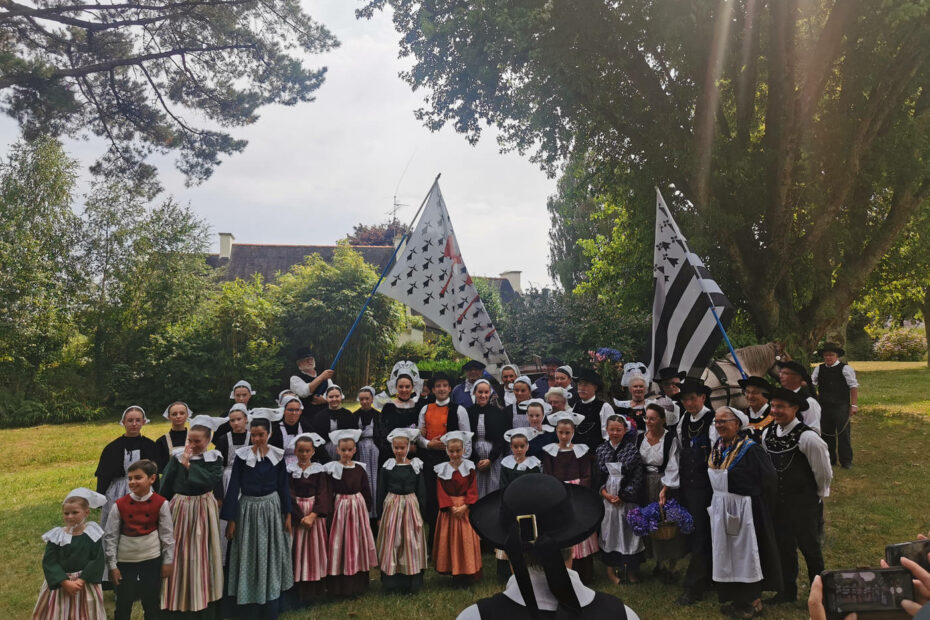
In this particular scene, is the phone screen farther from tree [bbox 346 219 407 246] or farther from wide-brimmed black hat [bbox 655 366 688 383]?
tree [bbox 346 219 407 246]

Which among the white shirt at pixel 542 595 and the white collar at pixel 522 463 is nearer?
the white shirt at pixel 542 595

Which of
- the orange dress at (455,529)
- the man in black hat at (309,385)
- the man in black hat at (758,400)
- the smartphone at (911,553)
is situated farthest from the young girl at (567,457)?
the smartphone at (911,553)

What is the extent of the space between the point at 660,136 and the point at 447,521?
28.5ft

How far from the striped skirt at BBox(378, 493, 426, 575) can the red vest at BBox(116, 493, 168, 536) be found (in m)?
2.08

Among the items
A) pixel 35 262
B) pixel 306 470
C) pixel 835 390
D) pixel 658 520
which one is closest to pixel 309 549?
pixel 306 470

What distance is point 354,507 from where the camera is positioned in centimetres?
590

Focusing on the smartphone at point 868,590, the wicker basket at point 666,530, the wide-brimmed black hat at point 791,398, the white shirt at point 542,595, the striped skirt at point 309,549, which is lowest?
the striped skirt at point 309,549

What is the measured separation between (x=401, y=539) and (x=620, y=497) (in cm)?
218

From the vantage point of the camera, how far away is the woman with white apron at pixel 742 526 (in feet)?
16.6

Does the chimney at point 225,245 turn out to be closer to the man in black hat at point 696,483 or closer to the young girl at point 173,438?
the young girl at point 173,438

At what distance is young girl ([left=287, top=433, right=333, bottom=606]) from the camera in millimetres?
5676

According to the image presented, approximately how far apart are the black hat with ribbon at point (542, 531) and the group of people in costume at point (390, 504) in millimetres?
2539

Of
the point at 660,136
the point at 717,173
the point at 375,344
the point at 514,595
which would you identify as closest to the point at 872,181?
the point at 717,173

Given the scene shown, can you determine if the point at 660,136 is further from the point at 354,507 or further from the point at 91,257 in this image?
the point at 91,257
